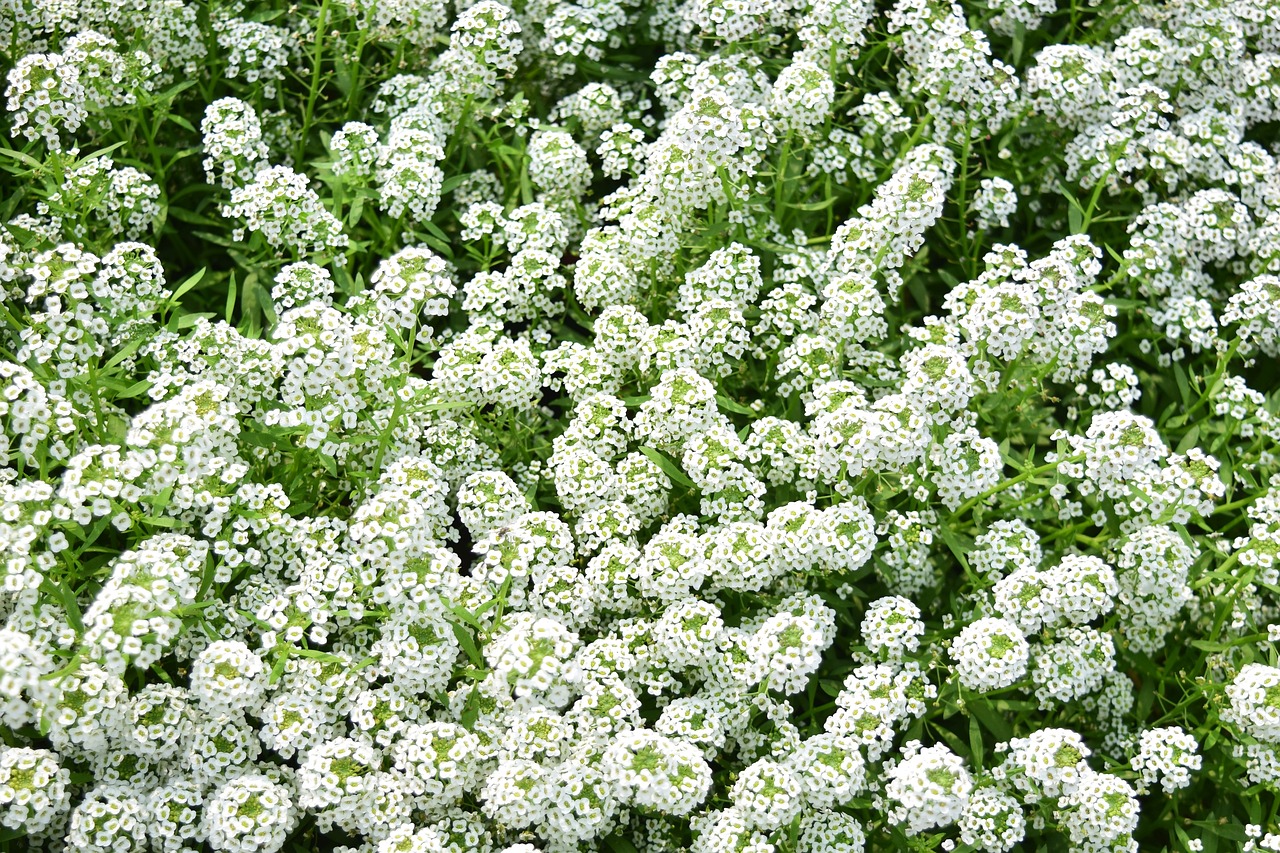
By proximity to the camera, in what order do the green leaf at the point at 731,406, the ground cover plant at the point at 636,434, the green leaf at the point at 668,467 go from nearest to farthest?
the ground cover plant at the point at 636,434 → the green leaf at the point at 668,467 → the green leaf at the point at 731,406

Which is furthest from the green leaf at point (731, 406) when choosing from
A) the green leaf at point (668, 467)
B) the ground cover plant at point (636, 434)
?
the green leaf at point (668, 467)

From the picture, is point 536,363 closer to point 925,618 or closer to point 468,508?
point 468,508

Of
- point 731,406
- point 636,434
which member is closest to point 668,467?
point 636,434

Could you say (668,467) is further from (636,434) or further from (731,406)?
(731,406)

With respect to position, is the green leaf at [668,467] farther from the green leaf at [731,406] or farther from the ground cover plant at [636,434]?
the green leaf at [731,406]

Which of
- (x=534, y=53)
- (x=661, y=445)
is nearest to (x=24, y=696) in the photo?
(x=661, y=445)

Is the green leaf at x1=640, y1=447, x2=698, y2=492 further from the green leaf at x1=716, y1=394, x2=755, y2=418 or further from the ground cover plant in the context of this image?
the green leaf at x1=716, y1=394, x2=755, y2=418

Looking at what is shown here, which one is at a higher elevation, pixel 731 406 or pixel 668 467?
pixel 731 406

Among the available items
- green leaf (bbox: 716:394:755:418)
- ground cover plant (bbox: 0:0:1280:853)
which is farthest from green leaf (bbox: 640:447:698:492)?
green leaf (bbox: 716:394:755:418)

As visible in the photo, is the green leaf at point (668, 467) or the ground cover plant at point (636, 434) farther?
the green leaf at point (668, 467)
